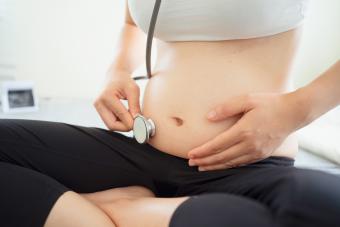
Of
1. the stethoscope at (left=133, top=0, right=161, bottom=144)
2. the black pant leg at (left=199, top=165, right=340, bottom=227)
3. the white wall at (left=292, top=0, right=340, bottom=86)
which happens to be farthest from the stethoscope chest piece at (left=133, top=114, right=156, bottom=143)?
Answer: the white wall at (left=292, top=0, right=340, bottom=86)

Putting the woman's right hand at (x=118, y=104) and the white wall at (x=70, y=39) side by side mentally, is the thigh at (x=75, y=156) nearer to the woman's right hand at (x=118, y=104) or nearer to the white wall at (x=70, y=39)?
the woman's right hand at (x=118, y=104)

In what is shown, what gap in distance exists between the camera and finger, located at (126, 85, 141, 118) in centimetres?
70

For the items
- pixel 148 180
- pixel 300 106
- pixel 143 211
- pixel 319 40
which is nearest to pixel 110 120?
pixel 148 180

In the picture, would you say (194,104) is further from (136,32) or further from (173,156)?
(136,32)

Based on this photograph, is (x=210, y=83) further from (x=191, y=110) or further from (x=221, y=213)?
(x=221, y=213)

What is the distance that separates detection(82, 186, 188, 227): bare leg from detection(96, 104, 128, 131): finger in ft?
0.40

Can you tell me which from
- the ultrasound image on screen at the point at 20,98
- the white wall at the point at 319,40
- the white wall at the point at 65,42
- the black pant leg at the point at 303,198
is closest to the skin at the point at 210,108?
the black pant leg at the point at 303,198

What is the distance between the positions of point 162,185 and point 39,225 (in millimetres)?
221

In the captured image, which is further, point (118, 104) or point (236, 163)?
point (118, 104)

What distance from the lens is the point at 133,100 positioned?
72cm

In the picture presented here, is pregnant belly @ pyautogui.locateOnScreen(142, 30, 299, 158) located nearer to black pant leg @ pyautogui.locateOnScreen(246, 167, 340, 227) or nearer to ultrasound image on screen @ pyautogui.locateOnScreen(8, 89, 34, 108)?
black pant leg @ pyautogui.locateOnScreen(246, 167, 340, 227)

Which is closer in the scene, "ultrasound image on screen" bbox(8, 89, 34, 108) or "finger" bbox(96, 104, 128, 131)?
"finger" bbox(96, 104, 128, 131)

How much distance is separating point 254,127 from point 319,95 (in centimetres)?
11

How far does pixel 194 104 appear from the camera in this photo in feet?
2.04
